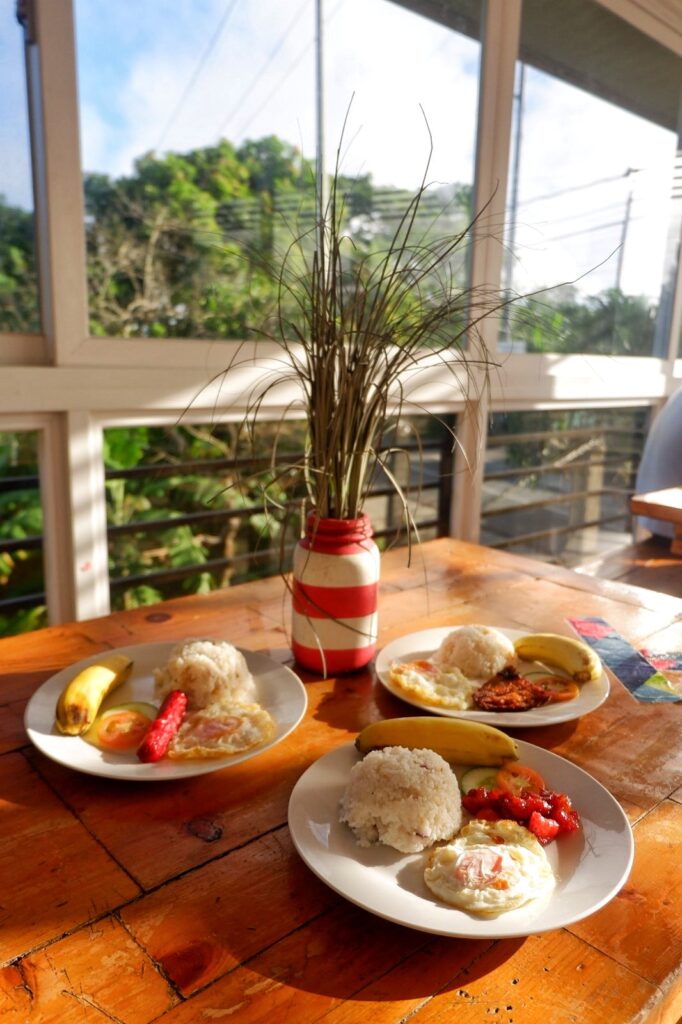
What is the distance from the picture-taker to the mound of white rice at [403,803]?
2.23 ft

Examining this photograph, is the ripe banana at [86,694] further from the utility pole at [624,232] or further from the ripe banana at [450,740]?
the utility pole at [624,232]

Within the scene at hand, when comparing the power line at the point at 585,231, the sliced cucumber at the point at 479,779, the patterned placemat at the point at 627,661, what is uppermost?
the power line at the point at 585,231

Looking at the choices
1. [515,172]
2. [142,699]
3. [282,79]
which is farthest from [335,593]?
[515,172]

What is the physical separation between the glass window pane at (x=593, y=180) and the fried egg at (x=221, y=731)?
198 cm

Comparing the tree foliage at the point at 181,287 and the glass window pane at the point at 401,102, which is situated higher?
the glass window pane at the point at 401,102

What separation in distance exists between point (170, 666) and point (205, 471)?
1.66 metres

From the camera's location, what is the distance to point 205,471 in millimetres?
2559

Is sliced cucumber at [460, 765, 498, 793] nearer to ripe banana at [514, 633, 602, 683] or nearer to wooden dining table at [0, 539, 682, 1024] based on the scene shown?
wooden dining table at [0, 539, 682, 1024]

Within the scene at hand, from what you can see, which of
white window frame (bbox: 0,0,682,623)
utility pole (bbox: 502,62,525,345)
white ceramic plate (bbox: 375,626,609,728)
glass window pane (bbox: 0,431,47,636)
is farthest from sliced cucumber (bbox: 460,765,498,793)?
utility pole (bbox: 502,62,525,345)

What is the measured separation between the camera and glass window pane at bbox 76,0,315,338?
2023mm

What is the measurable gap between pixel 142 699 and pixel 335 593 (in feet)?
1.04

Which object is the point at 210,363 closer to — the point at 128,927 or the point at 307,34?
the point at 307,34

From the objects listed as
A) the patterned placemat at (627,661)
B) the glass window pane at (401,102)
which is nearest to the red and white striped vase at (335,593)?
the patterned placemat at (627,661)

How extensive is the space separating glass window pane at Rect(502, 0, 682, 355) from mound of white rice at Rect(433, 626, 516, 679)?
1683 millimetres
